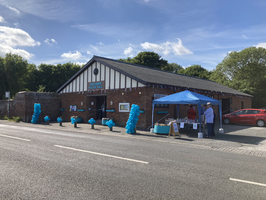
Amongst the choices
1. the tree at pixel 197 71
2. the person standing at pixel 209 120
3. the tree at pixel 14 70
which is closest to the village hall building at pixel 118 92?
the person standing at pixel 209 120

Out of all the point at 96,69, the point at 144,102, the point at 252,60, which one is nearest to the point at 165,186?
the point at 144,102

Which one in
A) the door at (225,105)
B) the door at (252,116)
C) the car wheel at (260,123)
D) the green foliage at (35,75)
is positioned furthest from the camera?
the green foliage at (35,75)

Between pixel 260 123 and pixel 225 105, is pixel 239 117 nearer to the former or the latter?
pixel 260 123

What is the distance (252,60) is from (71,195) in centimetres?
5060

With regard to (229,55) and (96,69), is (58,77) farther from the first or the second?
(229,55)

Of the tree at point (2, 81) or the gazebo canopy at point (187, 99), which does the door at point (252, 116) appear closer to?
the gazebo canopy at point (187, 99)

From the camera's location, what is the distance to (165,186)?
14.6ft

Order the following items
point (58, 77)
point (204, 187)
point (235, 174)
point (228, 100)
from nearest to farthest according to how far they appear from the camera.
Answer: point (204, 187) → point (235, 174) → point (228, 100) → point (58, 77)

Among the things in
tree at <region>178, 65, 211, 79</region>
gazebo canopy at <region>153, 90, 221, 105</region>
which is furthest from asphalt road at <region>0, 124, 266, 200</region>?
tree at <region>178, 65, 211, 79</region>

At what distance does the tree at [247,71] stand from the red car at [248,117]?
2610cm

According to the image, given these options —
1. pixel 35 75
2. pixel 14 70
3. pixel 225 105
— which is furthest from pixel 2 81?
pixel 225 105

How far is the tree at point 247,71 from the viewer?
144ft

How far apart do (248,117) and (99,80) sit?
1345 centimetres

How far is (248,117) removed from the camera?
18.8 meters
